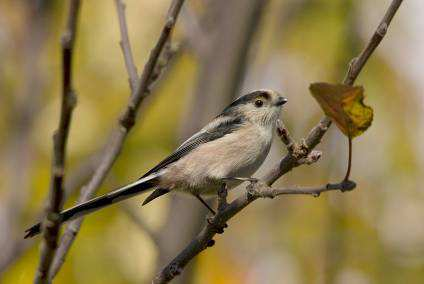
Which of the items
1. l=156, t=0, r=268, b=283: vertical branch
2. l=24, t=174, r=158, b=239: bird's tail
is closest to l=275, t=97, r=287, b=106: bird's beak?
l=156, t=0, r=268, b=283: vertical branch

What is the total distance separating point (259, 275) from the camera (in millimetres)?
5238

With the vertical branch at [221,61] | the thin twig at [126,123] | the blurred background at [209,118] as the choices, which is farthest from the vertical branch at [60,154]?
the vertical branch at [221,61]

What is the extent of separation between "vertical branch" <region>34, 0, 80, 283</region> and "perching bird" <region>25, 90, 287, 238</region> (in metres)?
1.40

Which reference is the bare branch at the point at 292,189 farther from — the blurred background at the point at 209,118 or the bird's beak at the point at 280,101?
the bird's beak at the point at 280,101

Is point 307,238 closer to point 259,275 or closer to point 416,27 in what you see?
point 259,275

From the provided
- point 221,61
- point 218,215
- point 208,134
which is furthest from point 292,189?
point 221,61

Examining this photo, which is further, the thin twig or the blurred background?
the blurred background

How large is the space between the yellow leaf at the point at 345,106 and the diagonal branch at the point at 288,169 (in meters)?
0.09

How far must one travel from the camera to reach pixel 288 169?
7.40 feet

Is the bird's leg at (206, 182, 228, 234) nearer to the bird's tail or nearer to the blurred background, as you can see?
the bird's tail

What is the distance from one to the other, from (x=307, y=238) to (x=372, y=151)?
973 mm

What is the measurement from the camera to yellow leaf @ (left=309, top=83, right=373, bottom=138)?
1902 millimetres

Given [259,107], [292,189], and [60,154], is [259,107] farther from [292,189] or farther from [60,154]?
[60,154]

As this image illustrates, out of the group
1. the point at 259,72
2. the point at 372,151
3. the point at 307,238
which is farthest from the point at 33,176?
the point at 372,151
